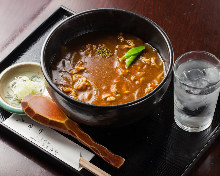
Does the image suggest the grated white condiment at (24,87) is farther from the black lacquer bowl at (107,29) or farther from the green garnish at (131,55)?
the green garnish at (131,55)

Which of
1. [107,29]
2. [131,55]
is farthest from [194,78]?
[107,29]

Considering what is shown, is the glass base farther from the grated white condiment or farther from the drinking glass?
the grated white condiment

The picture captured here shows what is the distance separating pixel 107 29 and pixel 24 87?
1.80 feet

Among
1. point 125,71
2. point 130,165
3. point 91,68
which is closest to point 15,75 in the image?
point 91,68

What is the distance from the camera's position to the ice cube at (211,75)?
1.97 meters

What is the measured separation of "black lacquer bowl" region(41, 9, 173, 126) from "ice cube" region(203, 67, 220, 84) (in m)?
0.20

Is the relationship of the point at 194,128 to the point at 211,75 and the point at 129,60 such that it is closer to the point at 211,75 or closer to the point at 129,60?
the point at 211,75

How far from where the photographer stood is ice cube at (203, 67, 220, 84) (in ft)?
6.45

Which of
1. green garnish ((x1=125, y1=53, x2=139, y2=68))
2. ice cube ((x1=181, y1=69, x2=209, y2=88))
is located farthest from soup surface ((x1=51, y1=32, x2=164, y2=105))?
ice cube ((x1=181, y1=69, x2=209, y2=88))

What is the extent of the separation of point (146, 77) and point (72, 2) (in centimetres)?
104

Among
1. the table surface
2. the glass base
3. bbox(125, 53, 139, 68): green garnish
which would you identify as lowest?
the glass base

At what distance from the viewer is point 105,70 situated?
203cm

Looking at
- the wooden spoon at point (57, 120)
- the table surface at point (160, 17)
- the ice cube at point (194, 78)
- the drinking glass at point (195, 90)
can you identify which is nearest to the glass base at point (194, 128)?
the drinking glass at point (195, 90)

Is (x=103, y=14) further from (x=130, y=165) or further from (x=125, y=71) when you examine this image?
(x=130, y=165)
